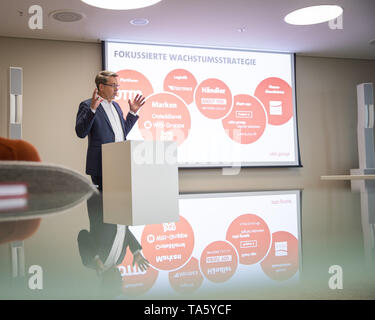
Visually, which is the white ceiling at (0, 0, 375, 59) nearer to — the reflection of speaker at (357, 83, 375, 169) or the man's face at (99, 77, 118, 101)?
the reflection of speaker at (357, 83, 375, 169)

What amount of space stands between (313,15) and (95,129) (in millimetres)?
3124

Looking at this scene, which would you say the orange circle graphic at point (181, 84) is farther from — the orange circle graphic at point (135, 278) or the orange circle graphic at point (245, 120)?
the orange circle graphic at point (135, 278)

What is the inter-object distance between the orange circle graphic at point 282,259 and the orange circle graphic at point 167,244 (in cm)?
14

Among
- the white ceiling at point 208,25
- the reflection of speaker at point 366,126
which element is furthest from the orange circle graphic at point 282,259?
the reflection of speaker at point 366,126

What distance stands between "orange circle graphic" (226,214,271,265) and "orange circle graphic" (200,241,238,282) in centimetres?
2

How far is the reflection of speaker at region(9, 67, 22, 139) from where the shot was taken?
452 centimetres

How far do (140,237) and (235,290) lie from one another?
51 cm

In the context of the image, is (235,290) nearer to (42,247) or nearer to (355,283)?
(355,283)

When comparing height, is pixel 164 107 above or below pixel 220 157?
above

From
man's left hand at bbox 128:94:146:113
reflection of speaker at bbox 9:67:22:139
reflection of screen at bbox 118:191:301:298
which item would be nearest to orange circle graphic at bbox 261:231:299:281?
reflection of screen at bbox 118:191:301:298

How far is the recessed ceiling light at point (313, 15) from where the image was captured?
15.3ft

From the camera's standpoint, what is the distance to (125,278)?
0.54 m

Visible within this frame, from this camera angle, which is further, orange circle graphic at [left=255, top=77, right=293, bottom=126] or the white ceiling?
orange circle graphic at [left=255, top=77, right=293, bottom=126]
